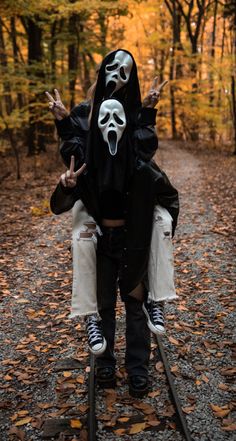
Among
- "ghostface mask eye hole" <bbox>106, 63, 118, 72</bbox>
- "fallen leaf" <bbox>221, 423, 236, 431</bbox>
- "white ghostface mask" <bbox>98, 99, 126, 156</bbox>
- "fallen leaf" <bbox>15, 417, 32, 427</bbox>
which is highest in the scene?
"ghostface mask eye hole" <bbox>106, 63, 118, 72</bbox>

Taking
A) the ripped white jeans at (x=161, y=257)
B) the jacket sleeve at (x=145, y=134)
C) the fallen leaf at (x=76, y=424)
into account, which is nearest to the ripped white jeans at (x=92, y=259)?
the ripped white jeans at (x=161, y=257)

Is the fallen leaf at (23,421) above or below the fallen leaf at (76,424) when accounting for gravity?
below

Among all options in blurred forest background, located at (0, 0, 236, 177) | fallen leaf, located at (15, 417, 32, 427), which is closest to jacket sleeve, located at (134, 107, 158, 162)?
fallen leaf, located at (15, 417, 32, 427)

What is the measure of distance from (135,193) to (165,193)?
0.28m

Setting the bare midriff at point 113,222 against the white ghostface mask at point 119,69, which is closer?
the white ghostface mask at point 119,69

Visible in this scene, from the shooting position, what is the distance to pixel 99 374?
3.84 meters

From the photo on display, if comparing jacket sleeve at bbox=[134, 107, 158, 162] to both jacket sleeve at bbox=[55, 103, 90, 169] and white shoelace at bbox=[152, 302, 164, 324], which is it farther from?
white shoelace at bbox=[152, 302, 164, 324]

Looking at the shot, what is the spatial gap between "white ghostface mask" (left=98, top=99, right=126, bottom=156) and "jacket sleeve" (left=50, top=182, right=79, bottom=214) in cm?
48

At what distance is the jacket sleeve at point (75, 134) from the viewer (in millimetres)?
3162

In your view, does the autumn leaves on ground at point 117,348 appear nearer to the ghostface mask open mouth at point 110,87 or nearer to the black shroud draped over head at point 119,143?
the black shroud draped over head at point 119,143

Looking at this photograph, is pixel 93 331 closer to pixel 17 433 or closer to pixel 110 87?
pixel 17 433

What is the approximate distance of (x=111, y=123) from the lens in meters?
3.09

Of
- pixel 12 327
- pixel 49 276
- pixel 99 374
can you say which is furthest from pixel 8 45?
pixel 99 374

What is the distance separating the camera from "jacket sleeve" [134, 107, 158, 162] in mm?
3137
